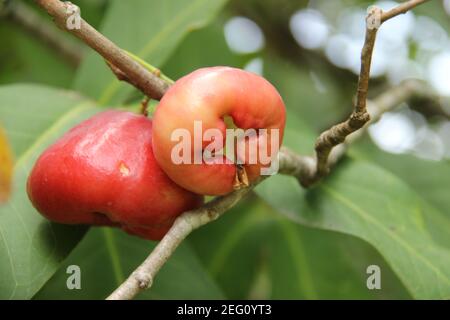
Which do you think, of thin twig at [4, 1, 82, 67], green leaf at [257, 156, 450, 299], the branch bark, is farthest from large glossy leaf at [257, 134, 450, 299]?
thin twig at [4, 1, 82, 67]

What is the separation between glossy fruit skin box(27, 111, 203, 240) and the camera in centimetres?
77

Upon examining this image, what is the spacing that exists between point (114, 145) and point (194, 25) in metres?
0.47

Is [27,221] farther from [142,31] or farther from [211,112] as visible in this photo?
[142,31]

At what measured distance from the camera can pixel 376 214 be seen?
107 centimetres

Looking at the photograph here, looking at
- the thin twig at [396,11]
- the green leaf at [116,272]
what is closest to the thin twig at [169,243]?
the thin twig at [396,11]

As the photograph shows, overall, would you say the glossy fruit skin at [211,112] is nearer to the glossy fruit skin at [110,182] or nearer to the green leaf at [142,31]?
the glossy fruit skin at [110,182]

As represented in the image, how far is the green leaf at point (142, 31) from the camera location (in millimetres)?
1233

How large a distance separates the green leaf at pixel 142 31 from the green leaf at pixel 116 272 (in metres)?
0.28

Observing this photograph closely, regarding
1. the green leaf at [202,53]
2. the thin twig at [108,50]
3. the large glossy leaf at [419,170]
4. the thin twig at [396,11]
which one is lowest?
the thin twig at [396,11]

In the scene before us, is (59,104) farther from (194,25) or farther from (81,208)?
(81,208)

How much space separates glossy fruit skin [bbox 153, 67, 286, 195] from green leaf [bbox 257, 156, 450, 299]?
0.30 meters

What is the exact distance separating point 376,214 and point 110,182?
494 mm

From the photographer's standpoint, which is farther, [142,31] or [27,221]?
[142,31]

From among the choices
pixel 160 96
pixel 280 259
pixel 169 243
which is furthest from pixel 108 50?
pixel 280 259
